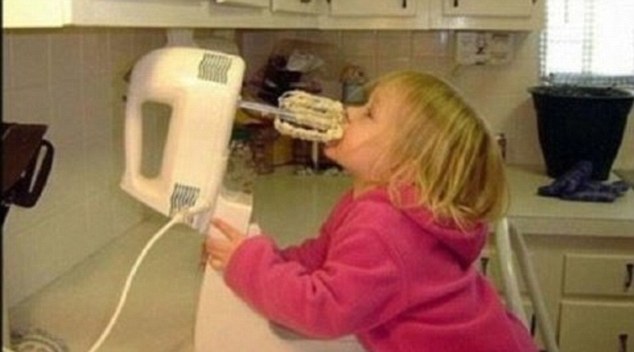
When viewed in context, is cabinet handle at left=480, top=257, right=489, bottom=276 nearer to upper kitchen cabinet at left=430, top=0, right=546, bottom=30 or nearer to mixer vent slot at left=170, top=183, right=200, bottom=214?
upper kitchen cabinet at left=430, top=0, right=546, bottom=30

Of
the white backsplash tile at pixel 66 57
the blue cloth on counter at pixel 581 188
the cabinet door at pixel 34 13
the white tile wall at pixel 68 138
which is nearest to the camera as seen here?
the cabinet door at pixel 34 13

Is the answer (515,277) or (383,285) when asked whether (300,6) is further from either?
(383,285)

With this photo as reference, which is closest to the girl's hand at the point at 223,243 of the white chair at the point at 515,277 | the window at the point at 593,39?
the white chair at the point at 515,277

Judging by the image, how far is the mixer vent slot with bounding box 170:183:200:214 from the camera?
3.34ft

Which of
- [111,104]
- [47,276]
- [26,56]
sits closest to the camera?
[26,56]

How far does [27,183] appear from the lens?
96 centimetres

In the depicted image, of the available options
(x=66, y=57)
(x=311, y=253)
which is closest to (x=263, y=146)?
(x=66, y=57)

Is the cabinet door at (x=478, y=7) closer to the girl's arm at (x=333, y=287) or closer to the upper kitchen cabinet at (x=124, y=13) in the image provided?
the upper kitchen cabinet at (x=124, y=13)

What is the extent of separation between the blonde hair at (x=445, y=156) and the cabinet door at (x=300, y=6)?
68 cm

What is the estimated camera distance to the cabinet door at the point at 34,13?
0.73 m

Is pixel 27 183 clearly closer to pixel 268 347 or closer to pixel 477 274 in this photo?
pixel 268 347

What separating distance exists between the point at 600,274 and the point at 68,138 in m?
1.40

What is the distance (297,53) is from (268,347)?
1765 mm

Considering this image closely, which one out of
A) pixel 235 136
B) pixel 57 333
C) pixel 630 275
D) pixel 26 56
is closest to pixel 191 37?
pixel 235 136
